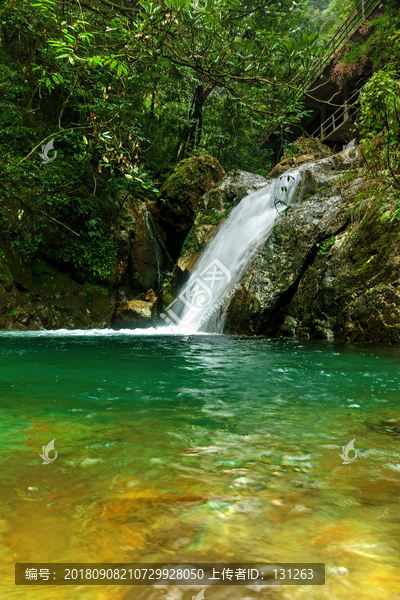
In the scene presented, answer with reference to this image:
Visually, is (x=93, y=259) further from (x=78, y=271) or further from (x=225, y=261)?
(x=225, y=261)

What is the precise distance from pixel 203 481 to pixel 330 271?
686 cm

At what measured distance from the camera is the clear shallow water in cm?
113

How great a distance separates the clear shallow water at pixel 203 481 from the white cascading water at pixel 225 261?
6.71 meters

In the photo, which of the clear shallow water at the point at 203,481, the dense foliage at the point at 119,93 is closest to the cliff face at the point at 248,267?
the dense foliage at the point at 119,93

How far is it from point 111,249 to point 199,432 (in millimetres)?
12280

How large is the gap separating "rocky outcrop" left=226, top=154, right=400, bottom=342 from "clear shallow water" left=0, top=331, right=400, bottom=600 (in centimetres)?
353

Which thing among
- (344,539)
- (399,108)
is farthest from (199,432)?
(399,108)

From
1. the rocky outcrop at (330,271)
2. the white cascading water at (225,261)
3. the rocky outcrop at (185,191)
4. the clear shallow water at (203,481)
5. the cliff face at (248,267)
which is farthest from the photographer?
the rocky outcrop at (185,191)

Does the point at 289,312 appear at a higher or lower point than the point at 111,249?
lower

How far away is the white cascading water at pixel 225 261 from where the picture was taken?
10.3 meters

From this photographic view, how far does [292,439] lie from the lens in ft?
7.00

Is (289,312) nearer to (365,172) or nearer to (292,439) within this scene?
(365,172)

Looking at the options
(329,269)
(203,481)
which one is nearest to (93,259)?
(329,269)

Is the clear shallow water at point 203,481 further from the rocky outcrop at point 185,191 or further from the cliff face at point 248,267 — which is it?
the rocky outcrop at point 185,191
